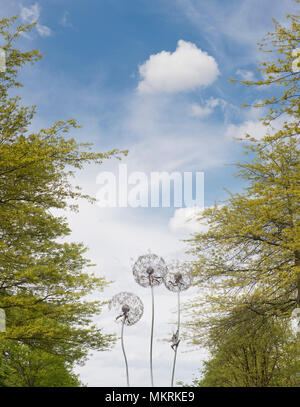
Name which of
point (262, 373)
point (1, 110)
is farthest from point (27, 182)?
point (262, 373)

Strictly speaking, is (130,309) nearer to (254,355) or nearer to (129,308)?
(129,308)

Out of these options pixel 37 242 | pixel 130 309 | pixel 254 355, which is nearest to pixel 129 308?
pixel 130 309

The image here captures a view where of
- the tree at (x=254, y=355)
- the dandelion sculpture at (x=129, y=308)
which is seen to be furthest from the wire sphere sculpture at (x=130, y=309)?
the tree at (x=254, y=355)

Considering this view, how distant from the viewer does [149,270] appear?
1055cm

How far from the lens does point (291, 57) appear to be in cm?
873

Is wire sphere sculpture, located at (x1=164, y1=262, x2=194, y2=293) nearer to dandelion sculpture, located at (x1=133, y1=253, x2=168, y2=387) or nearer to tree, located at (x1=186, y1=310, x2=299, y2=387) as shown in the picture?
dandelion sculpture, located at (x1=133, y1=253, x2=168, y2=387)

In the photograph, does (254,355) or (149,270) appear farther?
(254,355)

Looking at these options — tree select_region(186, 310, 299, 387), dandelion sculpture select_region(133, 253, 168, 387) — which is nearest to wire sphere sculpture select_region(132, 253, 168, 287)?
dandelion sculpture select_region(133, 253, 168, 387)

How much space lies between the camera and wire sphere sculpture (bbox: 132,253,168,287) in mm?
10555

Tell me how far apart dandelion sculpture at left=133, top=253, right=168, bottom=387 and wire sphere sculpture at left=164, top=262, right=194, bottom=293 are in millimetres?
300

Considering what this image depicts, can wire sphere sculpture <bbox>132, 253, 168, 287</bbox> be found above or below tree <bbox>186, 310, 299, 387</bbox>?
above

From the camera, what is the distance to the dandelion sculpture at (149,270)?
1055cm

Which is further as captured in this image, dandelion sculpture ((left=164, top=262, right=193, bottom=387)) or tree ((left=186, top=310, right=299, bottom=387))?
tree ((left=186, top=310, right=299, bottom=387))

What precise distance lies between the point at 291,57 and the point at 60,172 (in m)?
7.18
